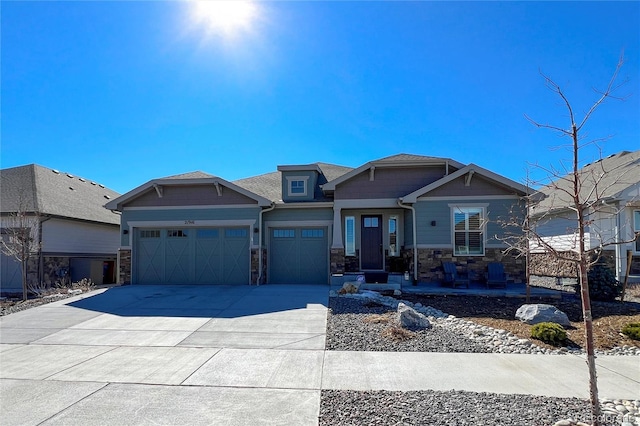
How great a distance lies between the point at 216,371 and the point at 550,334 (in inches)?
221

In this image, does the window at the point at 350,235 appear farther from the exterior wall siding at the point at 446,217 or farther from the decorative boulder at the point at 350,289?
the decorative boulder at the point at 350,289

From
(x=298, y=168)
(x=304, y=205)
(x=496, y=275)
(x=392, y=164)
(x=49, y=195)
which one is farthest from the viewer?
(x=49, y=195)

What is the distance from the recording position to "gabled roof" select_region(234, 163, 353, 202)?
635 inches

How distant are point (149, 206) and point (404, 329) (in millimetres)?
11320

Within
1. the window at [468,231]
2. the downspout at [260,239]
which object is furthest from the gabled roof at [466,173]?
the downspout at [260,239]

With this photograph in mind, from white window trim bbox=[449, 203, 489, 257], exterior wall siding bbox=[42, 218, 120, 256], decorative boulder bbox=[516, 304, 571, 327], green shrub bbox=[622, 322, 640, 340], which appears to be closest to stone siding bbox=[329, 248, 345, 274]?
white window trim bbox=[449, 203, 489, 257]

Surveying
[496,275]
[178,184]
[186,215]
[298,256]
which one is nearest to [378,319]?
[496,275]

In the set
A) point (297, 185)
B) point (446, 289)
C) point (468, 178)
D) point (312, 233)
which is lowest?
point (446, 289)

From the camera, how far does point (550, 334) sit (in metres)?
6.79

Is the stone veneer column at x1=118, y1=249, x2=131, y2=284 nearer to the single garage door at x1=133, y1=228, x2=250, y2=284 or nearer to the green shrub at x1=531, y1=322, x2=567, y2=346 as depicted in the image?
the single garage door at x1=133, y1=228, x2=250, y2=284

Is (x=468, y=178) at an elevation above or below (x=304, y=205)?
above

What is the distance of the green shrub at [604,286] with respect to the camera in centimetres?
1054

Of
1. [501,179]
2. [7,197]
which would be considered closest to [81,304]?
[7,197]

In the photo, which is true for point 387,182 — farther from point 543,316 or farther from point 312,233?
point 543,316
